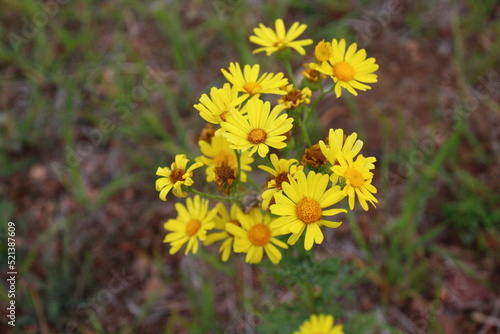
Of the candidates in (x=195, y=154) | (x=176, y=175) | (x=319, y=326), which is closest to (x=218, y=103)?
(x=176, y=175)

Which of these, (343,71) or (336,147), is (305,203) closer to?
(336,147)

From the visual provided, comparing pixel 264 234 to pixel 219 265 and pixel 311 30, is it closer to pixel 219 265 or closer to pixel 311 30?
pixel 219 265

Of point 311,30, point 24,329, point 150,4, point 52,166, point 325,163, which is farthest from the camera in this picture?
point 150,4

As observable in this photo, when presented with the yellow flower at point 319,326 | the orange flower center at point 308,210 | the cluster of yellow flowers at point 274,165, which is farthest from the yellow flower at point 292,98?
the yellow flower at point 319,326

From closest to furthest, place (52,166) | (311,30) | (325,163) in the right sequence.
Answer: (325,163)
(52,166)
(311,30)

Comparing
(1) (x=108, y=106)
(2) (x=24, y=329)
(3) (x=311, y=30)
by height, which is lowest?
(2) (x=24, y=329)

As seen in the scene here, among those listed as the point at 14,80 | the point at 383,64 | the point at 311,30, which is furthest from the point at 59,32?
the point at 383,64
